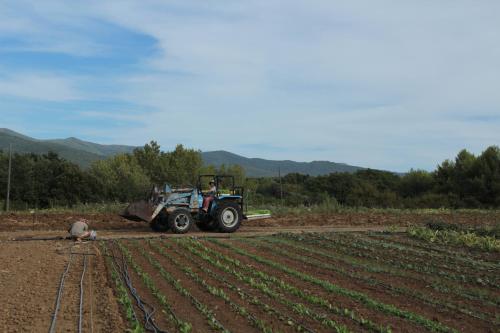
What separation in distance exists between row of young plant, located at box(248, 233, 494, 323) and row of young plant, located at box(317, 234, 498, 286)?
116cm

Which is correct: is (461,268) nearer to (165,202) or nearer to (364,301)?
(364,301)

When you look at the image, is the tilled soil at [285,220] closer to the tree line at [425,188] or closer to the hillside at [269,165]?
the tree line at [425,188]

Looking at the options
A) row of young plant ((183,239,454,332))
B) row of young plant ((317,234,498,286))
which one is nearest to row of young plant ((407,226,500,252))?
row of young plant ((317,234,498,286))

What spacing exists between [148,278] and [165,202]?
25.5ft

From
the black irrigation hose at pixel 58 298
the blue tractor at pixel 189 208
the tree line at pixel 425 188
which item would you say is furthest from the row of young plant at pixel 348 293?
the tree line at pixel 425 188

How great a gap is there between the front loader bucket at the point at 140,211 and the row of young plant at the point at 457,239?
8.57m

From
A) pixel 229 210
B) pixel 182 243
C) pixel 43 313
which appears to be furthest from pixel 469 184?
pixel 43 313

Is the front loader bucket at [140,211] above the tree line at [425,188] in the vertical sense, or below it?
below

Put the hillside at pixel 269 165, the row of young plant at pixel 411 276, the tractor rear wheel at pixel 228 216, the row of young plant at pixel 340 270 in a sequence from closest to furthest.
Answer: the row of young plant at pixel 340 270, the row of young plant at pixel 411 276, the tractor rear wheel at pixel 228 216, the hillside at pixel 269 165

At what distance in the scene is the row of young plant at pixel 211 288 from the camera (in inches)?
309

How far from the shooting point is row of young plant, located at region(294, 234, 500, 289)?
11258 millimetres

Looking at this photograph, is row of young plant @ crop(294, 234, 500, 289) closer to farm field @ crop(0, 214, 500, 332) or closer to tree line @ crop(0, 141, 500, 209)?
farm field @ crop(0, 214, 500, 332)

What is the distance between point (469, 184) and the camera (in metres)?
48.2

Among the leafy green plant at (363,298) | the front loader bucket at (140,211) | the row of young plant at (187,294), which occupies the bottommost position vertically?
the row of young plant at (187,294)
